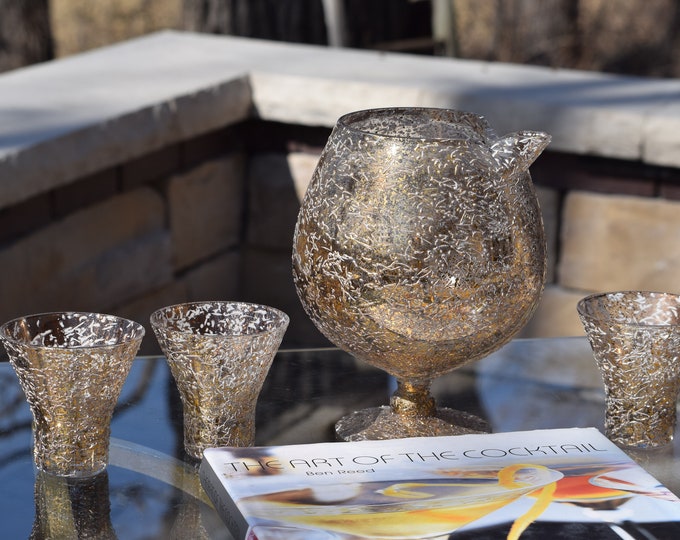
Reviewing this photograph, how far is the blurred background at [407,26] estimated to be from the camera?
3172 mm

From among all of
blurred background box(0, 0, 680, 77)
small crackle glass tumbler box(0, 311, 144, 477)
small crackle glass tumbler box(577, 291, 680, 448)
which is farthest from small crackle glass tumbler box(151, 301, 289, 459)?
blurred background box(0, 0, 680, 77)

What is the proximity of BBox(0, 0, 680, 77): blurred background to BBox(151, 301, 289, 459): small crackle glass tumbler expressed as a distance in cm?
216

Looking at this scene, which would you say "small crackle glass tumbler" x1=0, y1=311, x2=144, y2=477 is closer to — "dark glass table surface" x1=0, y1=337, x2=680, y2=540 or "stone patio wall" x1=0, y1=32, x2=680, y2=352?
"dark glass table surface" x1=0, y1=337, x2=680, y2=540

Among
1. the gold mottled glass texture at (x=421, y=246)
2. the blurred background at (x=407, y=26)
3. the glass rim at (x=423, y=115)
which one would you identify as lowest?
the blurred background at (x=407, y=26)

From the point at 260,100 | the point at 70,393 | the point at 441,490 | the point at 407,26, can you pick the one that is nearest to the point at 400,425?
the point at 441,490

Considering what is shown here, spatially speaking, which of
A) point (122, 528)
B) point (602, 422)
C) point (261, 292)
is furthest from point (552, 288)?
point (122, 528)

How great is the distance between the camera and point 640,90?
2.12m

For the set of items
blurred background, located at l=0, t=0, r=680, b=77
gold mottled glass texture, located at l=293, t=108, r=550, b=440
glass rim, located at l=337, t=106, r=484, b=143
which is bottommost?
blurred background, located at l=0, t=0, r=680, b=77

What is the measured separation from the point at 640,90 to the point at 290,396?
119cm

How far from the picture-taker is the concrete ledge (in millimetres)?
1791

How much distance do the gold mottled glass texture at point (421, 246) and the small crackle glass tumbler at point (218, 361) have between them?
7 centimetres

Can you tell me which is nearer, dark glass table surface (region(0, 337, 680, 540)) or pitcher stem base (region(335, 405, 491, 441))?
dark glass table surface (region(0, 337, 680, 540))

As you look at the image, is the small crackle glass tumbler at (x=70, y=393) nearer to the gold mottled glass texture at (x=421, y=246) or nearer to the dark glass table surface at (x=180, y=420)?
the dark glass table surface at (x=180, y=420)

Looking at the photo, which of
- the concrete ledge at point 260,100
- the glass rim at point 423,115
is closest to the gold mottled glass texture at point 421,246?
the glass rim at point 423,115
